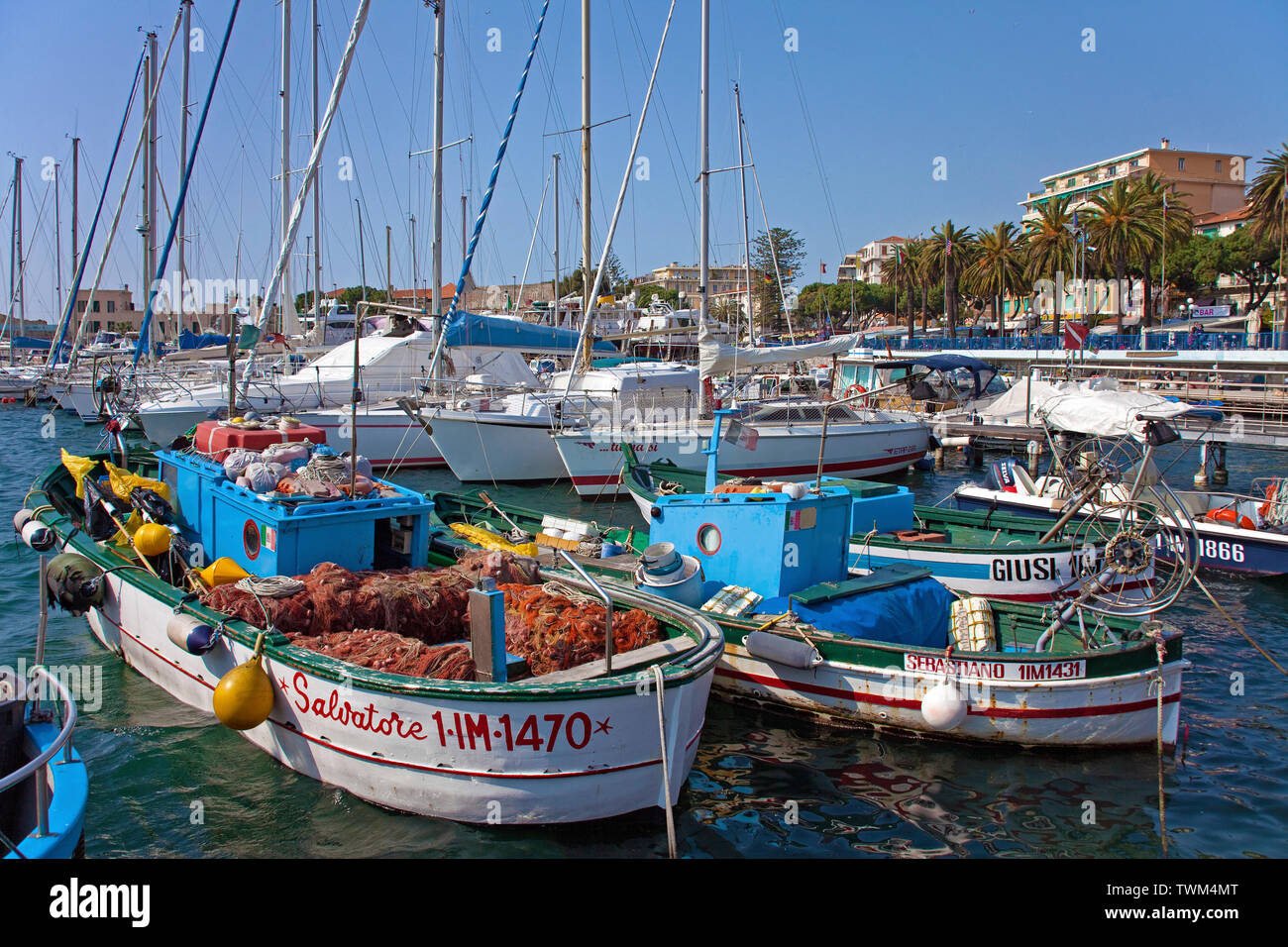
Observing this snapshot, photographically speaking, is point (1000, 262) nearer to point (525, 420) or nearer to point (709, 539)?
point (525, 420)

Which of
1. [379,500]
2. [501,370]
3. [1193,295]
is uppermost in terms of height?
[1193,295]

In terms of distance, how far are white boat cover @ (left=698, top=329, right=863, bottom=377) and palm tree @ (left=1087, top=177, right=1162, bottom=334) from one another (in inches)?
1317

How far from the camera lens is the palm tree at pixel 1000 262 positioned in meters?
58.5

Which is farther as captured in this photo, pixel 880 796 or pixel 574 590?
pixel 574 590

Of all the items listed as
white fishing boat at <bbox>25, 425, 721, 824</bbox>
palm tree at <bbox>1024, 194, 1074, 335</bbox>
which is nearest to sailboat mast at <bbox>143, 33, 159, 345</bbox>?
white fishing boat at <bbox>25, 425, 721, 824</bbox>

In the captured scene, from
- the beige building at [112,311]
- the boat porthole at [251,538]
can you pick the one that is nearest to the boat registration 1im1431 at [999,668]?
the boat porthole at [251,538]

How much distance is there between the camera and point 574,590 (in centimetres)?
936

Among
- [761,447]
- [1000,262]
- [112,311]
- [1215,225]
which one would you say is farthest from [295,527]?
[112,311]

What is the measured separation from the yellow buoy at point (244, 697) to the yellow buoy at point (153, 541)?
3.14m

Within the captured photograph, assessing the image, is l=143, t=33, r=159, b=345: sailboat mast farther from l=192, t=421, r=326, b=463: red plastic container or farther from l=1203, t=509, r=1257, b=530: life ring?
l=1203, t=509, r=1257, b=530: life ring

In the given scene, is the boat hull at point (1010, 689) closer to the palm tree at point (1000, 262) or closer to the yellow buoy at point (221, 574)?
the yellow buoy at point (221, 574)
